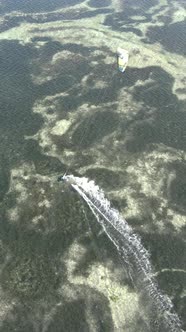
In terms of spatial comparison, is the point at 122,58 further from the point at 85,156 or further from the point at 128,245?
the point at 128,245

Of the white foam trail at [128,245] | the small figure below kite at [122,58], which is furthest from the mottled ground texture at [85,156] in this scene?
the small figure below kite at [122,58]

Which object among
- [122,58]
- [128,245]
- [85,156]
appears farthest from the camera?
[122,58]

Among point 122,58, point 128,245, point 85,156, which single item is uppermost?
point 122,58

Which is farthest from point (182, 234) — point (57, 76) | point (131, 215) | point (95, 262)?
point (57, 76)

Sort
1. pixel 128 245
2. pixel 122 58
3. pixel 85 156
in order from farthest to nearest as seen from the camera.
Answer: pixel 122 58 → pixel 85 156 → pixel 128 245

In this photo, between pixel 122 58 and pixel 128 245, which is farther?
pixel 122 58

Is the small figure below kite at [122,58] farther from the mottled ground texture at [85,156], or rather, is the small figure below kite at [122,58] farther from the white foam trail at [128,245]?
the white foam trail at [128,245]

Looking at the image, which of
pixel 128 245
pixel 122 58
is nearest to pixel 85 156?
pixel 128 245
